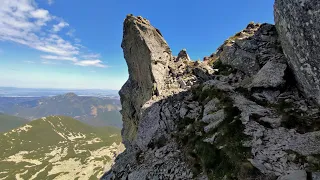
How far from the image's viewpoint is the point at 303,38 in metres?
19.5

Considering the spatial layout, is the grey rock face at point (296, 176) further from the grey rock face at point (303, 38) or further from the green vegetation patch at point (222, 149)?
the grey rock face at point (303, 38)

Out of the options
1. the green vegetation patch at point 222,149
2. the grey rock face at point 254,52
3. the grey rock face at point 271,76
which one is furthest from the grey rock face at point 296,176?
the grey rock face at point 254,52

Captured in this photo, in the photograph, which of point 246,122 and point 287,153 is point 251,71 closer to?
point 246,122

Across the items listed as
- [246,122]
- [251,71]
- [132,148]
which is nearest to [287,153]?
[246,122]

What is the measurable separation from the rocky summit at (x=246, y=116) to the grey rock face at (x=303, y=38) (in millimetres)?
82

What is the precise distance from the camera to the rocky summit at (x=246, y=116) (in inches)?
667

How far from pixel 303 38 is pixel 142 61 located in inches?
1295

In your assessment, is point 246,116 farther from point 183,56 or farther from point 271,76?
point 183,56

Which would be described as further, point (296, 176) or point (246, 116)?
point (246, 116)

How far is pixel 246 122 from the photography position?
20.5 metres

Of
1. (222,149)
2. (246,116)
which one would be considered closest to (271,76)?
(246,116)

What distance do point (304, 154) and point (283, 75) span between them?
10782 mm

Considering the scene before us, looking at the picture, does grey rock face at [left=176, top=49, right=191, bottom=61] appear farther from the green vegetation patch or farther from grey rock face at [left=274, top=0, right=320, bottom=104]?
grey rock face at [left=274, top=0, right=320, bottom=104]

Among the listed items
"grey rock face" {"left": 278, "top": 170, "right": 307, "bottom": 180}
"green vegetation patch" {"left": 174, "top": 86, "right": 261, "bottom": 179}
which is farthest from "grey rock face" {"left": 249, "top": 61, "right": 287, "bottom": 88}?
"grey rock face" {"left": 278, "top": 170, "right": 307, "bottom": 180}
